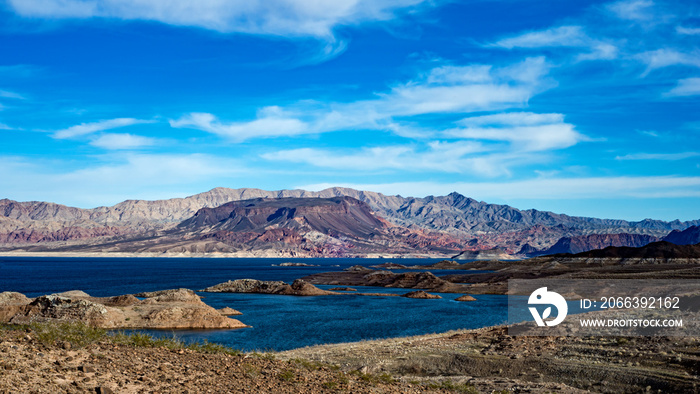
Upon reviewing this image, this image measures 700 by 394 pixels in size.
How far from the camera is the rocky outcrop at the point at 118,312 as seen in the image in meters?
53.3

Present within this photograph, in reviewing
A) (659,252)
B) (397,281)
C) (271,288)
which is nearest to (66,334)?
(271,288)

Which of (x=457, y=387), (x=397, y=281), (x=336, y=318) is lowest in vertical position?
(x=397, y=281)

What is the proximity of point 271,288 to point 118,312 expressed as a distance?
200ft

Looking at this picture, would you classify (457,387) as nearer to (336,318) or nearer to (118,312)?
(118,312)

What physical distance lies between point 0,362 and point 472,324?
59.0 meters

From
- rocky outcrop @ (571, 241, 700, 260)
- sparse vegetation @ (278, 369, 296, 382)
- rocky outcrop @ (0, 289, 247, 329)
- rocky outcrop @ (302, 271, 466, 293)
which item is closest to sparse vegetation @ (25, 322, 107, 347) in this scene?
sparse vegetation @ (278, 369, 296, 382)

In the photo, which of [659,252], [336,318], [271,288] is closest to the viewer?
[336,318]

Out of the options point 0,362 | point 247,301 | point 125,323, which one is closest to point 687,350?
point 0,362

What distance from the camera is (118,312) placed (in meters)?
58.0

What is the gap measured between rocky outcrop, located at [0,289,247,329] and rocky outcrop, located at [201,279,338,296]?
4527 centimetres

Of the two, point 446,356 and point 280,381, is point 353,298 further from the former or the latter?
point 280,381

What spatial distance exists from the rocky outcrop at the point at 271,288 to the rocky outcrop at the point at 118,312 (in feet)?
149

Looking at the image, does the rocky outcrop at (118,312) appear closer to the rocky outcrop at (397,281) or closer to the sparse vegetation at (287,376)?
the sparse vegetation at (287,376)

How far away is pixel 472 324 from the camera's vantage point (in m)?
65.8
